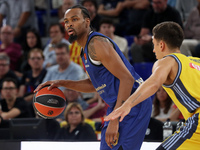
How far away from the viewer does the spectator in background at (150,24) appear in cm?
698

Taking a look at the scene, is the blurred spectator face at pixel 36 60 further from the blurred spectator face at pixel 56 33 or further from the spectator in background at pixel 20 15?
the spectator in background at pixel 20 15

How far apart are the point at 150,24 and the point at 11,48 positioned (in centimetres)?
312

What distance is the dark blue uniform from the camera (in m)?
3.17

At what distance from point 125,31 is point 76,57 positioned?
148cm

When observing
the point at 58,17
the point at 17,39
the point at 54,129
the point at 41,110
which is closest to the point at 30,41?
the point at 17,39

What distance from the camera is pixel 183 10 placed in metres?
8.03

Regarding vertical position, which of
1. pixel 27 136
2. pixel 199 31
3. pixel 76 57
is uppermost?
pixel 199 31

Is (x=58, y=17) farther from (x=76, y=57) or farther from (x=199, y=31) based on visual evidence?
(x=199, y=31)

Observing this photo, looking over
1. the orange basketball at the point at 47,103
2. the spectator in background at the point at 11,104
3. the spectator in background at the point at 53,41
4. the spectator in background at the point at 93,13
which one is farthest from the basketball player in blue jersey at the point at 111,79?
the spectator in background at the point at 93,13

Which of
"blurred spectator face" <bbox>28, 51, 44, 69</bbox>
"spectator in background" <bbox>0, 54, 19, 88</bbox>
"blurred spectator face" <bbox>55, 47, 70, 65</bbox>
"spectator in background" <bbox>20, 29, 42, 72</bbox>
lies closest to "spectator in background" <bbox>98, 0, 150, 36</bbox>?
"spectator in background" <bbox>20, 29, 42, 72</bbox>

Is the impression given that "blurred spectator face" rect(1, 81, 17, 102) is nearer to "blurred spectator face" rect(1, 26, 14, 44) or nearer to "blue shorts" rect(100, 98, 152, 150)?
"blurred spectator face" rect(1, 26, 14, 44)

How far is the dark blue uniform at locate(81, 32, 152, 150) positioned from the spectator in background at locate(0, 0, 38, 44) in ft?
18.3

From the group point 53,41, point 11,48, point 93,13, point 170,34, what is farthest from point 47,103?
point 11,48

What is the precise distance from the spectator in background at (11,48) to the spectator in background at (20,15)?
0.52 meters
